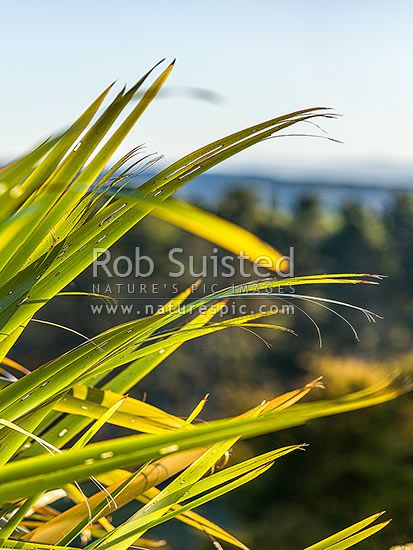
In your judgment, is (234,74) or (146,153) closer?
(146,153)

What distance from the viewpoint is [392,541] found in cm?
206

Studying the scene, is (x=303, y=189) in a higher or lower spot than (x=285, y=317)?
higher

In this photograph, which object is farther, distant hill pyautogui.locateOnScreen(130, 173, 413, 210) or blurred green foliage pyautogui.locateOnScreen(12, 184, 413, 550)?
distant hill pyautogui.locateOnScreen(130, 173, 413, 210)

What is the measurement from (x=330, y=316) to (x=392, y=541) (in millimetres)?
4226

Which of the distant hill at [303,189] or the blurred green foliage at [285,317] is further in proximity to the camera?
the distant hill at [303,189]

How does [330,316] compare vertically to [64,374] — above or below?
below

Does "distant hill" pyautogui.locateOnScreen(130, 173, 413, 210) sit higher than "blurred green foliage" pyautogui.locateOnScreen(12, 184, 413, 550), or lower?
higher

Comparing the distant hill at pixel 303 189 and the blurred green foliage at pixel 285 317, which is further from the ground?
the distant hill at pixel 303 189

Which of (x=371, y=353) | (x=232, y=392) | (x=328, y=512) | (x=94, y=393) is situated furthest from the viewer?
(x=371, y=353)

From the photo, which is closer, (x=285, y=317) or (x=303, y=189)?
(x=285, y=317)

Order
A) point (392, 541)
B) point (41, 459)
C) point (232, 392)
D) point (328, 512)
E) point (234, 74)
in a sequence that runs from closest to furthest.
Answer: point (41, 459) → point (392, 541) → point (328, 512) → point (232, 392) → point (234, 74)

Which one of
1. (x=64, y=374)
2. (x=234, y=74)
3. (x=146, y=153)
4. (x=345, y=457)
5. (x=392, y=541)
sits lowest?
(x=392, y=541)

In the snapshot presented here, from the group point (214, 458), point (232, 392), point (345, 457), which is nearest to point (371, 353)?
point (232, 392)

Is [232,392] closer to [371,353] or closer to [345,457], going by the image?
[345,457]
